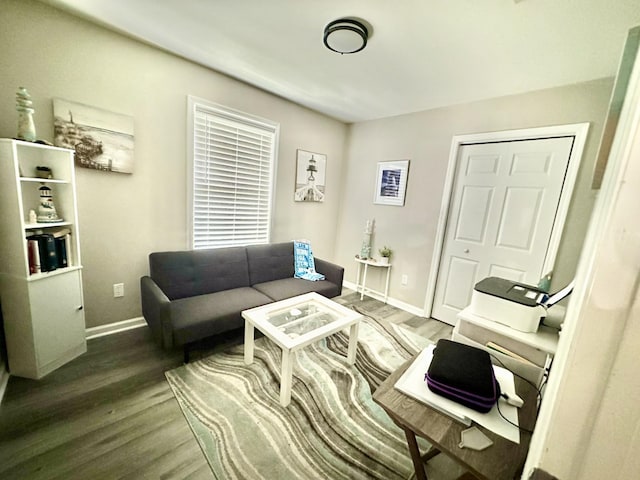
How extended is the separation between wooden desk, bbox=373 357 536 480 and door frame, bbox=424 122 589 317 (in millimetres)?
1867

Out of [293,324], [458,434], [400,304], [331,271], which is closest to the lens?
[458,434]

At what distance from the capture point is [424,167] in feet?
9.80

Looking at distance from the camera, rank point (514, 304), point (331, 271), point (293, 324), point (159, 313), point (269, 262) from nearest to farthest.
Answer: point (514, 304), point (159, 313), point (293, 324), point (269, 262), point (331, 271)

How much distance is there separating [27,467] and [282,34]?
2873mm

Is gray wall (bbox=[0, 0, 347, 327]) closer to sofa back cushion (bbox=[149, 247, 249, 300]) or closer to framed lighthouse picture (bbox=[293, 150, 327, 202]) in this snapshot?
sofa back cushion (bbox=[149, 247, 249, 300])

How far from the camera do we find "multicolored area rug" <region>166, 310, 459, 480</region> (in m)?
1.27

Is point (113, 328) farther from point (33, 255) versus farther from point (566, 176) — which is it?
point (566, 176)

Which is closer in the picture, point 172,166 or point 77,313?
Result: point 77,313

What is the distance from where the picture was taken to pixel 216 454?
1.29 m

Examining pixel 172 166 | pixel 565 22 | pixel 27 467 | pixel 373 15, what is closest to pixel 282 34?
pixel 373 15

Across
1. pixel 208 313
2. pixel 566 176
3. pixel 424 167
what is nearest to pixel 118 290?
pixel 208 313

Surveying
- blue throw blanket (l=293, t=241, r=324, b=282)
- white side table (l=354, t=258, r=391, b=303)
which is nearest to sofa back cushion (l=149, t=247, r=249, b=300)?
blue throw blanket (l=293, t=241, r=324, b=282)

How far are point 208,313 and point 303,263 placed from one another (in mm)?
1359

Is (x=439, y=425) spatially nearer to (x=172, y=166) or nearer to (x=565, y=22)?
(x=565, y=22)
